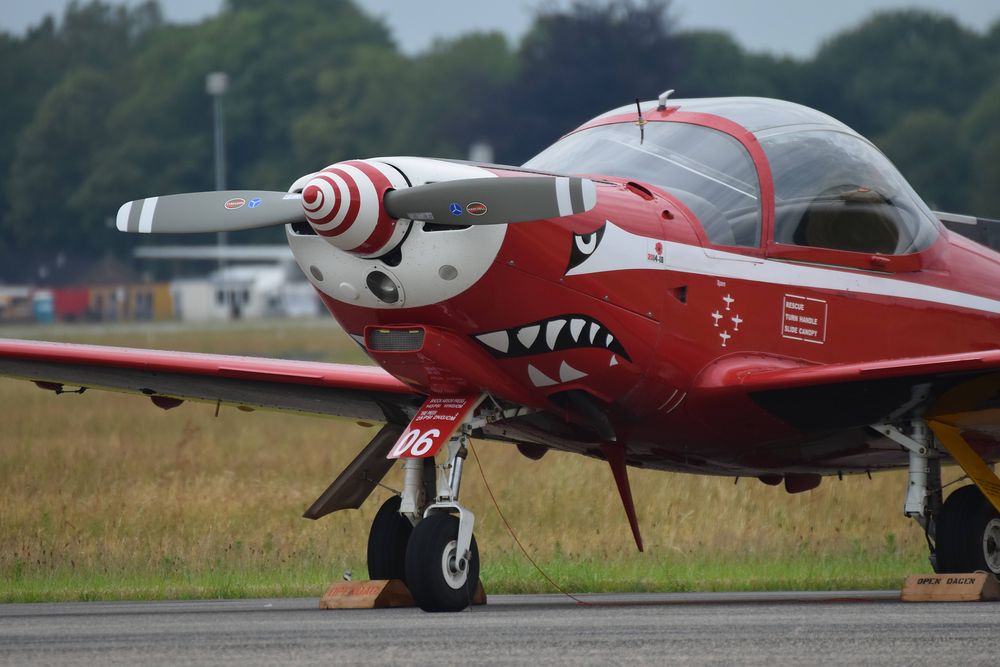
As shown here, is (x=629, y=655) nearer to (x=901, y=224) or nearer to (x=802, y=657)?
(x=802, y=657)

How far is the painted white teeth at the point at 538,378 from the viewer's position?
9344 mm

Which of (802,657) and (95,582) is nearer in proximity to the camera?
(802,657)

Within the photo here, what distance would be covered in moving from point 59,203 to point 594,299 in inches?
3097

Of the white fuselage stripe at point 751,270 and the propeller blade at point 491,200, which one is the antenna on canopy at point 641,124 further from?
the propeller blade at point 491,200

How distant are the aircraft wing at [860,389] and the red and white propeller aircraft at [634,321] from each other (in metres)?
0.02

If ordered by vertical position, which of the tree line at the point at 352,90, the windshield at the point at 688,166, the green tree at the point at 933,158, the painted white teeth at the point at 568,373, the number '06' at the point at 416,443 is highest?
the tree line at the point at 352,90

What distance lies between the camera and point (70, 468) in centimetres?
1786

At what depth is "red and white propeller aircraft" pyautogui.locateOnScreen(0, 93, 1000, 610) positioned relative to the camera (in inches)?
347

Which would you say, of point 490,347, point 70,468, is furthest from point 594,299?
point 70,468

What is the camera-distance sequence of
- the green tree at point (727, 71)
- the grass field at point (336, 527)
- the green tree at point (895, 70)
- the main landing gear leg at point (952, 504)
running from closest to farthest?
the main landing gear leg at point (952, 504), the grass field at point (336, 527), the green tree at point (895, 70), the green tree at point (727, 71)

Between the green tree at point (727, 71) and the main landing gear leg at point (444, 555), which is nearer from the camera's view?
the main landing gear leg at point (444, 555)

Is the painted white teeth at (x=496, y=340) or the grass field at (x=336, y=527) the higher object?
the painted white teeth at (x=496, y=340)

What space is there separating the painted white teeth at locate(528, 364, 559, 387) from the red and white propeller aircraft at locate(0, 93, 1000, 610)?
0.05ft

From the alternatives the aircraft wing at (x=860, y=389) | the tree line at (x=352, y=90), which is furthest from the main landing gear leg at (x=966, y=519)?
the tree line at (x=352, y=90)
